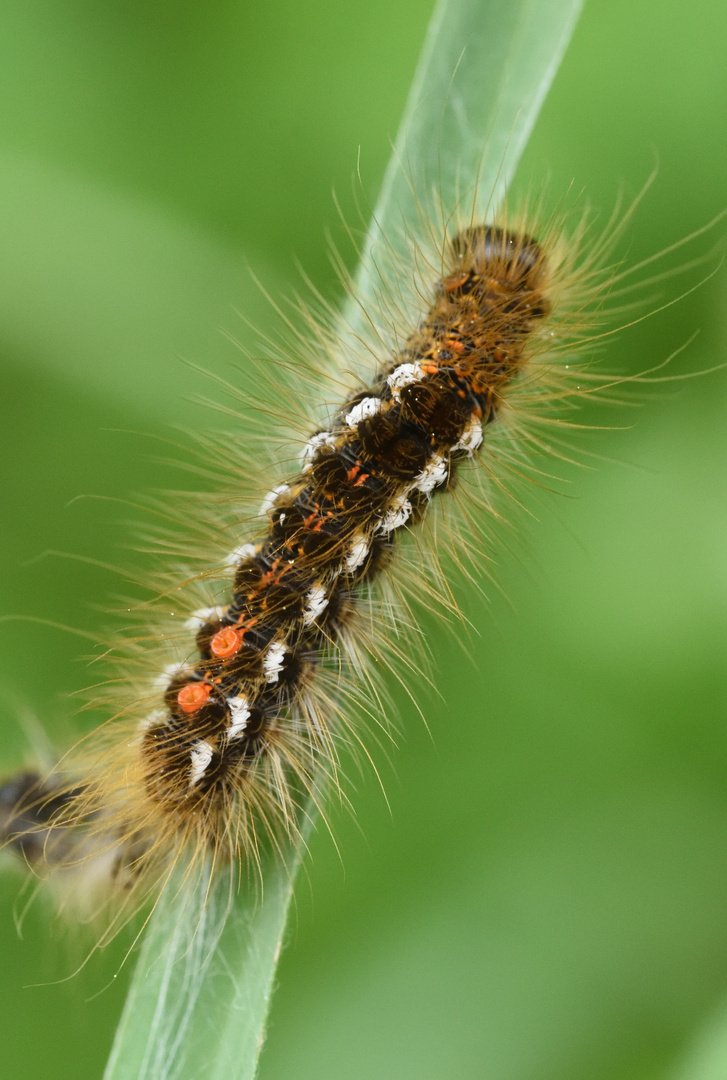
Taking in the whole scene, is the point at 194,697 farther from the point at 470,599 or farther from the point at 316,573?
the point at 470,599

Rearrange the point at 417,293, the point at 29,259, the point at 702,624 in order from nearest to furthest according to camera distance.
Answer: the point at 417,293
the point at 702,624
the point at 29,259

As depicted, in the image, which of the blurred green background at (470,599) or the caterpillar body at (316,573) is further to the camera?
the blurred green background at (470,599)

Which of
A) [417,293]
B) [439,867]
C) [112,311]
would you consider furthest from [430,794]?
[112,311]

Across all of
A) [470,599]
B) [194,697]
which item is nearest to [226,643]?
[194,697]

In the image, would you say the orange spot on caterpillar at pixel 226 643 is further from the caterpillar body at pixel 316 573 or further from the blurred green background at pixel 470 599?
the blurred green background at pixel 470 599

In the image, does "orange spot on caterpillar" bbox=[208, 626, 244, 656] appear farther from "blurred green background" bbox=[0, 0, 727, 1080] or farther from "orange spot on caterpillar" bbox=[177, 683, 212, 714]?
"blurred green background" bbox=[0, 0, 727, 1080]

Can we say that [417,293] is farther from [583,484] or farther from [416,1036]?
[416,1036]

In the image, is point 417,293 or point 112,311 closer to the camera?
point 417,293

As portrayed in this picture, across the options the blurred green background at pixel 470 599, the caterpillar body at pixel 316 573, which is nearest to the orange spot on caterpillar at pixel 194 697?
the caterpillar body at pixel 316 573
